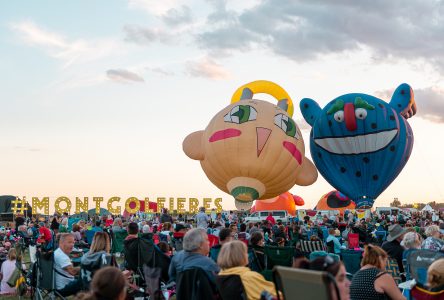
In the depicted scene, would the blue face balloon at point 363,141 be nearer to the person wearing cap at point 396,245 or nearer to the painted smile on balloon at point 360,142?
the painted smile on balloon at point 360,142

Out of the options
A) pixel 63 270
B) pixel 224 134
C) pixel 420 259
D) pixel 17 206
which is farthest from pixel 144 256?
pixel 17 206

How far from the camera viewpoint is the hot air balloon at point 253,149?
78.7ft

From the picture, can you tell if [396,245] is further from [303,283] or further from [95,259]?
[303,283]

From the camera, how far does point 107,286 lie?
3.67 m

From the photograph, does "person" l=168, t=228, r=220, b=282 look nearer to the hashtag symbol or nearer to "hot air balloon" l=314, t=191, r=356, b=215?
the hashtag symbol

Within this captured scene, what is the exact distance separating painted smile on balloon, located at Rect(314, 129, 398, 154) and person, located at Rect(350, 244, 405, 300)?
71.0 ft

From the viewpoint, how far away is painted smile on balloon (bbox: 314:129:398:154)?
2653 centimetres

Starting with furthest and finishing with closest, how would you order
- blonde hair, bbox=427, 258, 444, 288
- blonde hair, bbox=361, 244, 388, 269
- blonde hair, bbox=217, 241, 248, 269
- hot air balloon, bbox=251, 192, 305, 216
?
hot air balloon, bbox=251, 192, 305, 216, blonde hair, bbox=361, 244, 388, 269, blonde hair, bbox=217, 241, 248, 269, blonde hair, bbox=427, 258, 444, 288

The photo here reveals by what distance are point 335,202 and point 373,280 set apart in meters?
42.4

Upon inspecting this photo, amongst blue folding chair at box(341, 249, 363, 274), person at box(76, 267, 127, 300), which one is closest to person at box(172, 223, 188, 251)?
blue folding chair at box(341, 249, 363, 274)

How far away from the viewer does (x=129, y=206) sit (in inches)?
1427

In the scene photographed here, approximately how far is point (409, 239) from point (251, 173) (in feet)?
54.0

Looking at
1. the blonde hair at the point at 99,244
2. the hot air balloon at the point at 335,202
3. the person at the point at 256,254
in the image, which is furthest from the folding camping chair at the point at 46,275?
the hot air balloon at the point at 335,202

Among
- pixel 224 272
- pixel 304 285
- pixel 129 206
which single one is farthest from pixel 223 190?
pixel 304 285
